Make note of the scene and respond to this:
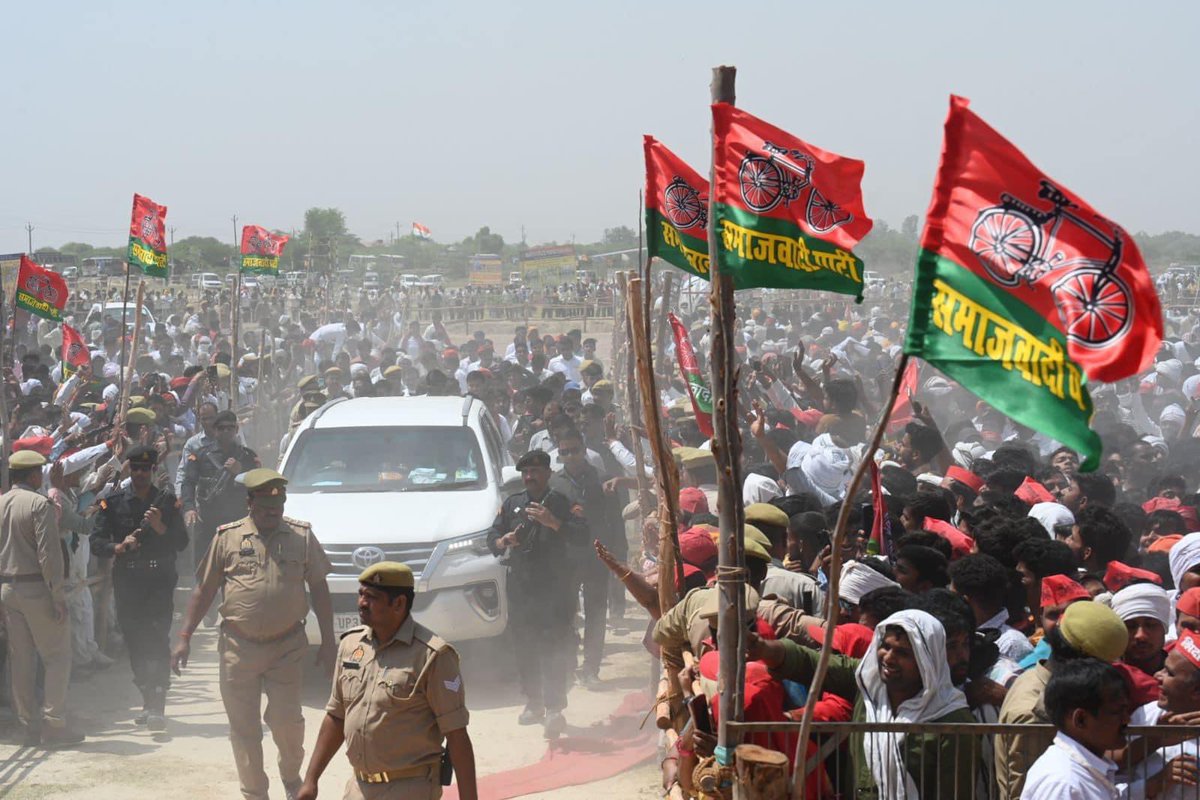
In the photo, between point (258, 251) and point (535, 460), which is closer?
point (535, 460)

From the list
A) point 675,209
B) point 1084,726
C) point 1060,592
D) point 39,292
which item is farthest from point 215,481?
point 1084,726

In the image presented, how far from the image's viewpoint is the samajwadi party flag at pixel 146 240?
512 inches

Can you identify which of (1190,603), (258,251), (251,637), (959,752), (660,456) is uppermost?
(258,251)

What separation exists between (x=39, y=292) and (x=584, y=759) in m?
9.09

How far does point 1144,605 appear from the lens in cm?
464

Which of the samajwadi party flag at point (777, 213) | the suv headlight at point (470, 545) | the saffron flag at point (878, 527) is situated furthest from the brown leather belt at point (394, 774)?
the suv headlight at point (470, 545)

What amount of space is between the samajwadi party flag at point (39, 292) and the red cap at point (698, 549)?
9.81 metres

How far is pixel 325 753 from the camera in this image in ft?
17.0

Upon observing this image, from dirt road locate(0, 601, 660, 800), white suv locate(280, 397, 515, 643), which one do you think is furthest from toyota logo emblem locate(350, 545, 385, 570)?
dirt road locate(0, 601, 660, 800)

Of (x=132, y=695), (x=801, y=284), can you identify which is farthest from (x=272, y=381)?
(x=801, y=284)

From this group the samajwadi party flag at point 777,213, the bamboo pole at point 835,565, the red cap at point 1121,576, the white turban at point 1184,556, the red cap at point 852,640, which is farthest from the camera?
the red cap at point 1121,576

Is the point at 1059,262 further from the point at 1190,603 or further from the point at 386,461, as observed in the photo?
the point at 386,461

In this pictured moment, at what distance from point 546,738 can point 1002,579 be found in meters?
4.26

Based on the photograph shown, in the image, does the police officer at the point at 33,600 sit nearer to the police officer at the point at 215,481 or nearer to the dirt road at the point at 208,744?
the dirt road at the point at 208,744
